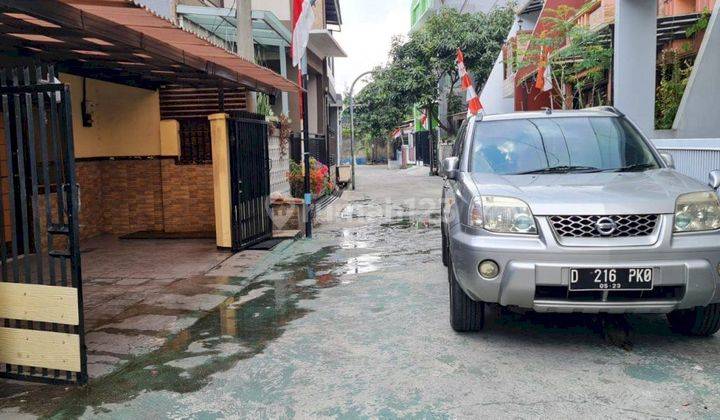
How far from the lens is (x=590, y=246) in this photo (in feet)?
13.5

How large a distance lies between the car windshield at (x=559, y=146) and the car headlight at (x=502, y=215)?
79 centimetres

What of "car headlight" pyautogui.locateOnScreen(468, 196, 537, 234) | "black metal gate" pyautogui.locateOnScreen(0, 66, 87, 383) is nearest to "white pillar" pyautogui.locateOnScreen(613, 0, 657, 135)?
"car headlight" pyautogui.locateOnScreen(468, 196, 537, 234)

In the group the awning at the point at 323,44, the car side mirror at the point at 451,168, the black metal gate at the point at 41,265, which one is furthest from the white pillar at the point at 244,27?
the awning at the point at 323,44

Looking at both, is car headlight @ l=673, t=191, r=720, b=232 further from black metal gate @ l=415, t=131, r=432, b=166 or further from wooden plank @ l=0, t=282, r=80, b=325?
black metal gate @ l=415, t=131, r=432, b=166

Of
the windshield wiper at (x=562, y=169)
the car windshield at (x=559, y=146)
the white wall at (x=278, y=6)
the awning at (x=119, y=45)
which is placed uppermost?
the white wall at (x=278, y=6)

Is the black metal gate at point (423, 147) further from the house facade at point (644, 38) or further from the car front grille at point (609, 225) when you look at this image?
the car front grille at point (609, 225)

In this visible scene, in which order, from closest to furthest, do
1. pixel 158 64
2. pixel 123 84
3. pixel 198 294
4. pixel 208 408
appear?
pixel 208 408
pixel 198 294
pixel 158 64
pixel 123 84

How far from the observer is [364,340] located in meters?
4.98

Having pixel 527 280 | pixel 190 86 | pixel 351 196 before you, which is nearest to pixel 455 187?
pixel 527 280

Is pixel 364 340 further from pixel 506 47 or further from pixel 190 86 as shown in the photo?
pixel 506 47

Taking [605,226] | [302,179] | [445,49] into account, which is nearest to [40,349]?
[605,226]

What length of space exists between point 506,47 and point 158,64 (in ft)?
50.7

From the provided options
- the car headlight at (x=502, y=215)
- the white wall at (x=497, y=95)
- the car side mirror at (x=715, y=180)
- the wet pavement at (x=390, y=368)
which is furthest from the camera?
the white wall at (x=497, y=95)

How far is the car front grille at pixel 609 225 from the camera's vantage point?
164 inches
